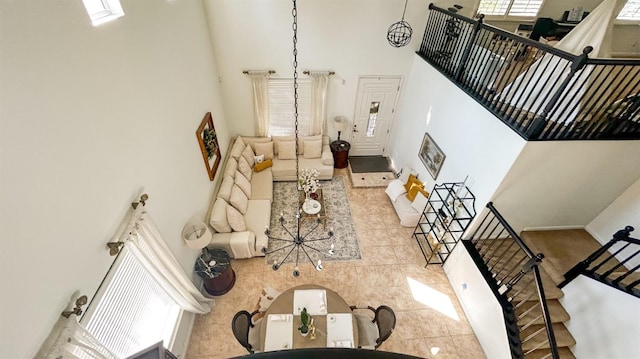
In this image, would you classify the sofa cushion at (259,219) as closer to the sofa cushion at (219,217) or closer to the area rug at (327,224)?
the area rug at (327,224)

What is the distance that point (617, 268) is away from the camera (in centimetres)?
345

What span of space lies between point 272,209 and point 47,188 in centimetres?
438

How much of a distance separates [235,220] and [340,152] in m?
3.42

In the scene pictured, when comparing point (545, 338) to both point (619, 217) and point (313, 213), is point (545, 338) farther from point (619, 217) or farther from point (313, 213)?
point (313, 213)

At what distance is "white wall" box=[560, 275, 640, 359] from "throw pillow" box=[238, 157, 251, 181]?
5943 mm

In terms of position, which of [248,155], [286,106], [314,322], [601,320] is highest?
[286,106]

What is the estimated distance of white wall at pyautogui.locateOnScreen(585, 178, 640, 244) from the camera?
3785mm

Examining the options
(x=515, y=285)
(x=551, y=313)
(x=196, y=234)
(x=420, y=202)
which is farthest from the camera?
(x=420, y=202)

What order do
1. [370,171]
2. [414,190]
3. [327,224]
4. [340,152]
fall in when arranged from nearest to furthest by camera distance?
[414,190] → [327,224] → [340,152] → [370,171]

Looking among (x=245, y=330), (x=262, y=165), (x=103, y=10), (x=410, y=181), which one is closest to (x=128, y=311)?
(x=245, y=330)

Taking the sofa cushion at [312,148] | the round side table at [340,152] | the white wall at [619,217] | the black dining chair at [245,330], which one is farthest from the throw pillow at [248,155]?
the white wall at [619,217]

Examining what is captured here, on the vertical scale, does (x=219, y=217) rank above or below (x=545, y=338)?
above

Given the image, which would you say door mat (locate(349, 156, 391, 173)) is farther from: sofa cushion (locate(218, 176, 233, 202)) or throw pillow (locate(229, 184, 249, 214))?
sofa cushion (locate(218, 176, 233, 202))

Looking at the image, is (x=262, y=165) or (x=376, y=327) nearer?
(x=376, y=327)
